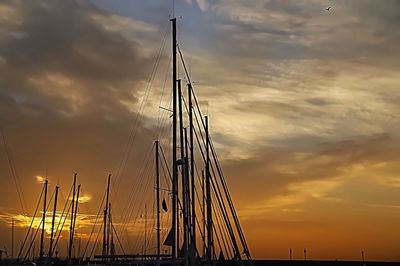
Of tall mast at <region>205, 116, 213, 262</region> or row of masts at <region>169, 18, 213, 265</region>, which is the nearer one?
row of masts at <region>169, 18, 213, 265</region>

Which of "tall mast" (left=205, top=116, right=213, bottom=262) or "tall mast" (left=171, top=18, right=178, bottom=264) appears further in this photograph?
"tall mast" (left=205, top=116, right=213, bottom=262)

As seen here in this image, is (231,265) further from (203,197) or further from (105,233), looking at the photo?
(105,233)

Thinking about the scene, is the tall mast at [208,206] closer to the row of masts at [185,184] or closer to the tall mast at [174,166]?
the row of masts at [185,184]

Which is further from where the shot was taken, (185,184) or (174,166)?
(185,184)

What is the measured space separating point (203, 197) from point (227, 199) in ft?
34.2

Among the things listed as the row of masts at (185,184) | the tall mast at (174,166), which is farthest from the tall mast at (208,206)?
the tall mast at (174,166)

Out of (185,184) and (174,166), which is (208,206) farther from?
(174,166)

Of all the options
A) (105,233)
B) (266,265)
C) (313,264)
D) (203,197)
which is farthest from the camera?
(313,264)

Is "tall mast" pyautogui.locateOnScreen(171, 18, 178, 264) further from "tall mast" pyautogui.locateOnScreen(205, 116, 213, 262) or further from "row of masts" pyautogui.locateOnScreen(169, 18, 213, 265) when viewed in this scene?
"tall mast" pyautogui.locateOnScreen(205, 116, 213, 262)

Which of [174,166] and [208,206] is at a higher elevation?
[174,166]

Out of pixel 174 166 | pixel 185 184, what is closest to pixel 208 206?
pixel 185 184

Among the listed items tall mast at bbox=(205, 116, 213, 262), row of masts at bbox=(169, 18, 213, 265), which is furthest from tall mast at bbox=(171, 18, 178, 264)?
tall mast at bbox=(205, 116, 213, 262)

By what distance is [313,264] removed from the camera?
14412 centimetres

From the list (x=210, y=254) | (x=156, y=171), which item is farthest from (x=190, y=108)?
(x=156, y=171)
